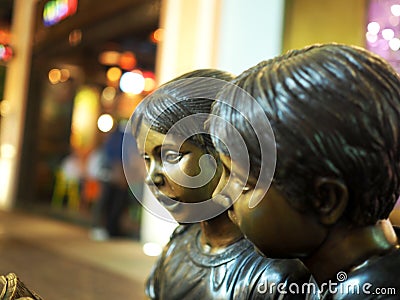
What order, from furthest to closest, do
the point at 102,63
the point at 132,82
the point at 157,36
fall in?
the point at 102,63 < the point at 132,82 < the point at 157,36

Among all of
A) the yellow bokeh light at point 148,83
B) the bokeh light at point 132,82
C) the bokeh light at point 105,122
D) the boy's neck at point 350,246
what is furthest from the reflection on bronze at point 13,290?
the bokeh light at point 105,122

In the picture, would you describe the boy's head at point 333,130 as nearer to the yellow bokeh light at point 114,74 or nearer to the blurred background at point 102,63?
the blurred background at point 102,63

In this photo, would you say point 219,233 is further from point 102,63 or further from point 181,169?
point 102,63

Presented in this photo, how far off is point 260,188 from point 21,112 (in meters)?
7.20

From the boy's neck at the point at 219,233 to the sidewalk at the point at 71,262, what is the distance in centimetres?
133

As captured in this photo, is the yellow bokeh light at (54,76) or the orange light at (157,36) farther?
the yellow bokeh light at (54,76)

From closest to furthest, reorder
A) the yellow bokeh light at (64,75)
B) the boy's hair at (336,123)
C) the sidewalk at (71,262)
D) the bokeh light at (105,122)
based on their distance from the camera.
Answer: the boy's hair at (336,123), the sidewalk at (71,262), the bokeh light at (105,122), the yellow bokeh light at (64,75)

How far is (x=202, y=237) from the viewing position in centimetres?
79

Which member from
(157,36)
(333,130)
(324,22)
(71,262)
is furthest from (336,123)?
(157,36)

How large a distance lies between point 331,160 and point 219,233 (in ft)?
0.97

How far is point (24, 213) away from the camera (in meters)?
6.54

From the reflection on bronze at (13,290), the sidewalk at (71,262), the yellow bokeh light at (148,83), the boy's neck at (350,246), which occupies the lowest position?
the sidewalk at (71,262)

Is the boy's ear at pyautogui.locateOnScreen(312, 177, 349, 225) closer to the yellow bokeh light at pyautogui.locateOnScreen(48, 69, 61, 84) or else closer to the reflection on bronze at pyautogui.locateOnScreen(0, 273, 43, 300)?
A: the reflection on bronze at pyautogui.locateOnScreen(0, 273, 43, 300)

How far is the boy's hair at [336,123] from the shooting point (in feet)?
1.62
